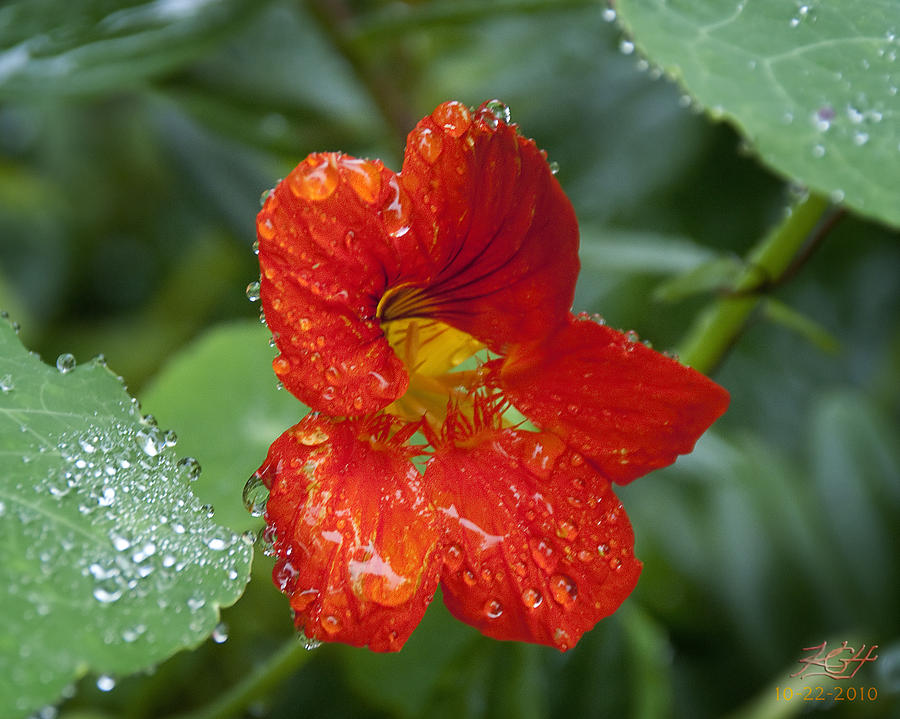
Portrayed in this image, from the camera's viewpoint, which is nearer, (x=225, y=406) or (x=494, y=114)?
(x=494, y=114)

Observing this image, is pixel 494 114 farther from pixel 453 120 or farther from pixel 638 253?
pixel 638 253

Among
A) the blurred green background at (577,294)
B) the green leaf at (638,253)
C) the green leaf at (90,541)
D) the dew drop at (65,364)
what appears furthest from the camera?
the green leaf at (638,253)

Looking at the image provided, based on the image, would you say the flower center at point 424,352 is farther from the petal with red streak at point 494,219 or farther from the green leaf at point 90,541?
the green leaf at point 90,541

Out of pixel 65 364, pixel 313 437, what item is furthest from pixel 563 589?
pixel 65 364

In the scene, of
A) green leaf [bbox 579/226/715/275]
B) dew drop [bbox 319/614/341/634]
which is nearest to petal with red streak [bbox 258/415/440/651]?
dew drop [bbox 319/614/341/634]

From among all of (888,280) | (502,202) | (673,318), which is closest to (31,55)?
(502,202)

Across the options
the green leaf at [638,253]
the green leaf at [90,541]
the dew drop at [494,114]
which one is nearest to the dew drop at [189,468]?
the green leaf at [90,541]
